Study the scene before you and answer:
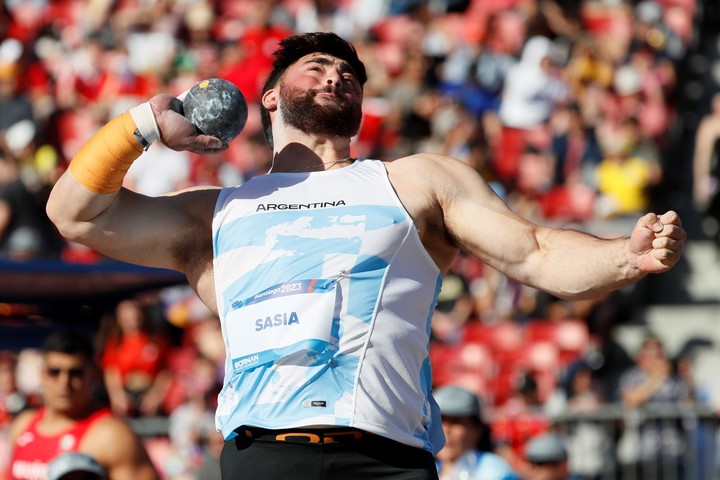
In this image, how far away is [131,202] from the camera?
14.2ft

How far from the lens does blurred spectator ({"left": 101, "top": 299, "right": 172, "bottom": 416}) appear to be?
11.7 meters

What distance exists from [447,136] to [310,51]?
8.78m

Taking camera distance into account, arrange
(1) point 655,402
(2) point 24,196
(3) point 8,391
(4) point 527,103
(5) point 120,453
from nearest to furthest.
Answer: (5) point 120,453 → (1) point 655,402 → (3) point 8,391 → (2) point 24,196 → (4) point 527,103

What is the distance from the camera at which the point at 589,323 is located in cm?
1148

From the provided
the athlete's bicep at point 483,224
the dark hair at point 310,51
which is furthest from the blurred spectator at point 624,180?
the athlete's bicep at point 483,224

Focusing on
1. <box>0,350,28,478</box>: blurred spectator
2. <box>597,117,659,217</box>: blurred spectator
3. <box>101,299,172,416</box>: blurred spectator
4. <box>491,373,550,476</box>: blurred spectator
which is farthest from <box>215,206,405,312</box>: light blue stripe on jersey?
<box>597,117,659,217</box>: blurred spectator

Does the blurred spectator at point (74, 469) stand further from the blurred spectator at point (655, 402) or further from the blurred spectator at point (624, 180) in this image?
the blurred spectator at point (624, 180)

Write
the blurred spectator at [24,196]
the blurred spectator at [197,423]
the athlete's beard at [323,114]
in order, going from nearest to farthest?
1. the athlete's beard at [323,114]
2. the blurred spectator at [197,423]
3. the blurred spectator at [24,196]

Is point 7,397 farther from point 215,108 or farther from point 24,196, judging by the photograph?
point 215,108

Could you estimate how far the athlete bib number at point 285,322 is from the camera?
3891 mm

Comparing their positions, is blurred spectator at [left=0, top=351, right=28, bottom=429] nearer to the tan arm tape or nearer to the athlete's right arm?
the athlete's right arm

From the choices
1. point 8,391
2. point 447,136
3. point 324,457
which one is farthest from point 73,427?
point 447,136

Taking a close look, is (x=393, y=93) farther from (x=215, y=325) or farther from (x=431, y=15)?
(x=215, y=325)

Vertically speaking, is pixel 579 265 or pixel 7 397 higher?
pixel 579 265
